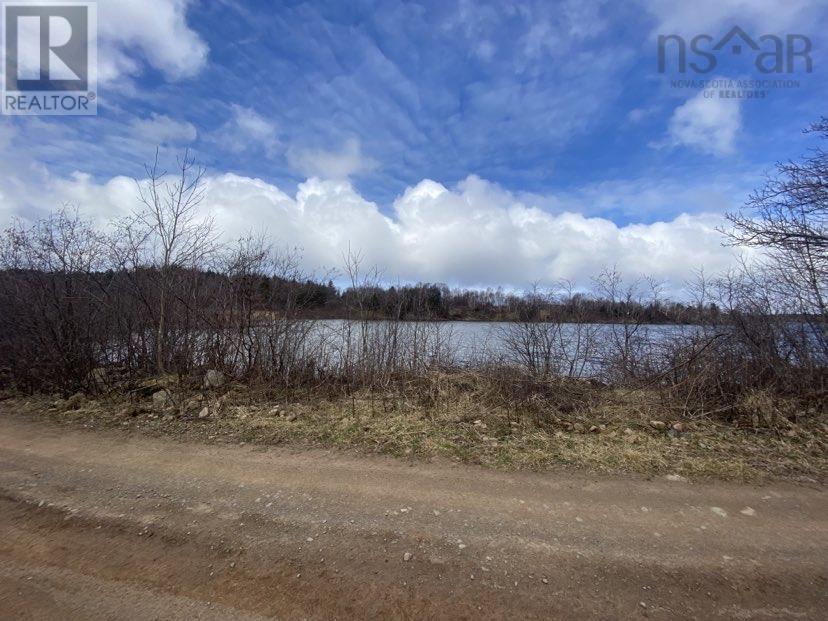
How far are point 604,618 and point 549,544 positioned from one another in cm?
71

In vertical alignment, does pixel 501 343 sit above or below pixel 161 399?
above

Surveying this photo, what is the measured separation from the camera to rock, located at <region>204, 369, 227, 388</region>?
8289 mm

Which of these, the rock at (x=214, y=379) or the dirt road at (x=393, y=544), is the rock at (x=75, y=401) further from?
the dirt road at (x=393, y=544)

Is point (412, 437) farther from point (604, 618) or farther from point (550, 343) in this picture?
point (550, 343)

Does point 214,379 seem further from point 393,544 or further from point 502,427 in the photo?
point 393,544

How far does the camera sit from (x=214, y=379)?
8375 mm

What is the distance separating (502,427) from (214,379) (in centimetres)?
603

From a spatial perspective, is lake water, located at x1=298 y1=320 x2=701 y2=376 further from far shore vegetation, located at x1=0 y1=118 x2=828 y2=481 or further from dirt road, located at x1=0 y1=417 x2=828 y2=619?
dirt road, located at x1=0 y1=417 x2=828 y2=619

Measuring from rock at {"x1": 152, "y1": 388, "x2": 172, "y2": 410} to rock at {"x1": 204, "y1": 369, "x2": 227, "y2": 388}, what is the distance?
82cm

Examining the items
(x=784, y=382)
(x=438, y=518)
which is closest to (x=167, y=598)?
(x=438, y=518)

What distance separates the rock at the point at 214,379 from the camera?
8.29 m

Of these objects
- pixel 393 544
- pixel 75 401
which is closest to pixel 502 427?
pixel 393 544

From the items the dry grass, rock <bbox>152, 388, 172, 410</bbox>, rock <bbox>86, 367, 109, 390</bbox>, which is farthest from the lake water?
rock <bbox>86, 367, 109, 390</bbox>

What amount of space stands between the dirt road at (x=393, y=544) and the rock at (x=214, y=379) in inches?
144
